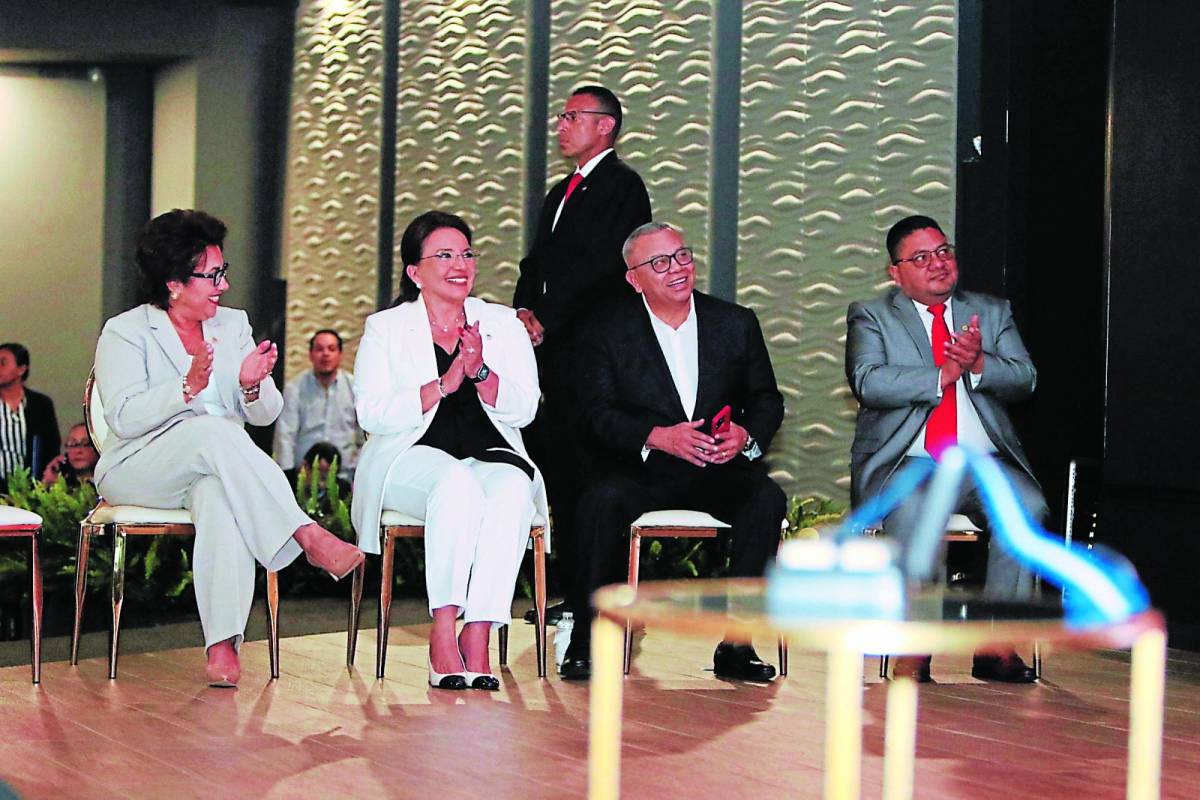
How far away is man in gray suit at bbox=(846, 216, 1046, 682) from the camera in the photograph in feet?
13.8

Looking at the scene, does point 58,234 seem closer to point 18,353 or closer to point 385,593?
point 18,353

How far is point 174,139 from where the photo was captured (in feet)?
30.2

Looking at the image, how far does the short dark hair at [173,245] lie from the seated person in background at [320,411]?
12.4 feet

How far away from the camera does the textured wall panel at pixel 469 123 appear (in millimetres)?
7902

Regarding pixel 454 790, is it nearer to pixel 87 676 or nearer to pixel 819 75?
pixel 87 676

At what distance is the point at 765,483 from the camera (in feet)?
13.7

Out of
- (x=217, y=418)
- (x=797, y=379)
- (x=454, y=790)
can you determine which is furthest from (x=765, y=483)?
(x=797, y=379)

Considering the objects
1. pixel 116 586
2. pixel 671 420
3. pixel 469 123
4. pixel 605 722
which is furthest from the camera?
pixel 469 123

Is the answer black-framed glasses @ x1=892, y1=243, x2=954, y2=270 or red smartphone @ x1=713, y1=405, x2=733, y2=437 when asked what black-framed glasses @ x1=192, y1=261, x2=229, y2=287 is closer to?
red smartphone @ x1=713, y1=405, x2=733, y2=437

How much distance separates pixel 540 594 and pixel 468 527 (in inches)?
14.5

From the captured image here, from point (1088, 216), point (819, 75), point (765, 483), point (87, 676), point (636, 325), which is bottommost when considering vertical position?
point (87, 676)

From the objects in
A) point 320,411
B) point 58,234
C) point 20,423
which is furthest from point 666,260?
point 58,234

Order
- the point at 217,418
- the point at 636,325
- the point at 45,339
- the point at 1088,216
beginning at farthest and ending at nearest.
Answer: the point at 45,339 → the point at 1088,216 → the point at 636,325 → the point at 217,418

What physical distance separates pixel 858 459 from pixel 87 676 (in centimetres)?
214
